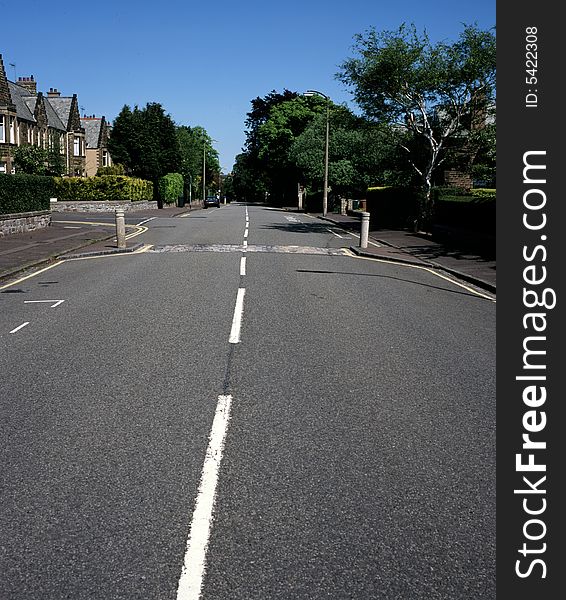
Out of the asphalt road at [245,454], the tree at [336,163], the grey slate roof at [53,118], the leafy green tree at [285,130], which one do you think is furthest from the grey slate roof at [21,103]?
the asphalt road at [245,454]

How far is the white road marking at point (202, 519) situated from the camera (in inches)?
140

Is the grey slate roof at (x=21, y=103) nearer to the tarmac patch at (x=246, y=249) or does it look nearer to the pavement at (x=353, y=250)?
the pavement at (x=353, y=250)

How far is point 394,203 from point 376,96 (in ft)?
28.8

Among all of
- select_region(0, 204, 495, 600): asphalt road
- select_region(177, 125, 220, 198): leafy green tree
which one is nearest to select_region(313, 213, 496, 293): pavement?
select_region(0, 204, 495, 600): asphalt road

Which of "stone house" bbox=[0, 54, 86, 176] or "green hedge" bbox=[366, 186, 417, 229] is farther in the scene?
"stone house" bbox=[0, 54, 86, 176]

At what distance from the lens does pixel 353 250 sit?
23.2m

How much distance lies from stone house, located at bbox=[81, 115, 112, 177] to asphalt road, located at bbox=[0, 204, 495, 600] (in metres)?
75.8

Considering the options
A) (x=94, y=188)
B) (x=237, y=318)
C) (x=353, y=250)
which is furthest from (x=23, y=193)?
(x=94, y=188)

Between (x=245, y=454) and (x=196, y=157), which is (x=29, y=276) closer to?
(x=245, y=454)

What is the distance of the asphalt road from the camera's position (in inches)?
146

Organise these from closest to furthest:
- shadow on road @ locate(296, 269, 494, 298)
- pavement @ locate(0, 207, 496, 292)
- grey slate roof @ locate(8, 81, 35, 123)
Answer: shadow on road @ locate(296, 269, 494, 298), pavement @ locate(0, 207, 496, 292), grey slate roof @ locate(8, 81, 35, 123)

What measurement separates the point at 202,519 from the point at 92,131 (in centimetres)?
8584

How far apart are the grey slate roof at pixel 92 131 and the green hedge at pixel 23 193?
54.2 metres

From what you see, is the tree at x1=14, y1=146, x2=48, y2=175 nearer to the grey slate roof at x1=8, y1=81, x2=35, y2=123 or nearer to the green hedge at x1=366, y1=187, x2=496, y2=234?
the grey slate roof at x1=8, y1=81, x2=35, y2=123
